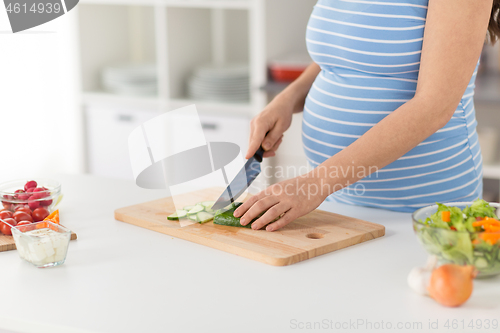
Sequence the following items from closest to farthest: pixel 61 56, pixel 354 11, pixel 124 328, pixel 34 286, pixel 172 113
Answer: pixel 124 328, pixel 34 286, pixel 354 11, pixel 172 113, pixel 61 56

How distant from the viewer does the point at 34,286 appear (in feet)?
2.96

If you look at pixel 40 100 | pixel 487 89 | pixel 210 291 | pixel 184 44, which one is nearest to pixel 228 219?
pixel 210 291

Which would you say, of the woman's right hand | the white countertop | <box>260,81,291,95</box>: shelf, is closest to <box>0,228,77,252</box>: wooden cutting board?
the white countertop

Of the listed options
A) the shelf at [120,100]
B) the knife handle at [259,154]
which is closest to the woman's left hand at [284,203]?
the knife handle at [259,154]

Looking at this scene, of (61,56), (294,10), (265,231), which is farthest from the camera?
(61,56)

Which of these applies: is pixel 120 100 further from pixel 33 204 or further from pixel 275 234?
pixel 275 234

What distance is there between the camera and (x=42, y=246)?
95 centimetres

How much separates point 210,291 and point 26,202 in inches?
19.9

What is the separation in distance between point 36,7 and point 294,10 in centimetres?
123

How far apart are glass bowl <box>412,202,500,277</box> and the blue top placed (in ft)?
1.51

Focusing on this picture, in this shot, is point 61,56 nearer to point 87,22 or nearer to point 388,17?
point 87,22

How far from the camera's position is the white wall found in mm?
2645

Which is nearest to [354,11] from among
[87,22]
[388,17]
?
[388,17]

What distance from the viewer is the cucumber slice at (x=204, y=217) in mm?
1158
